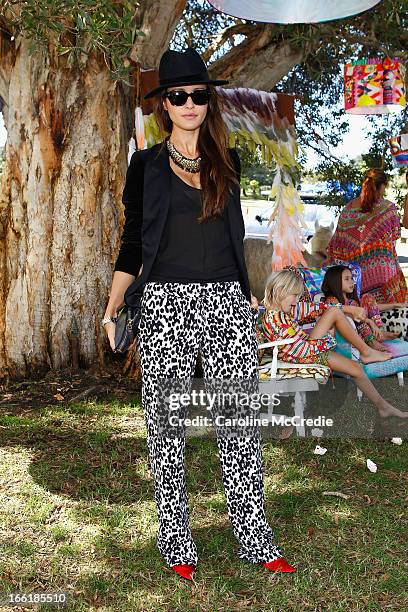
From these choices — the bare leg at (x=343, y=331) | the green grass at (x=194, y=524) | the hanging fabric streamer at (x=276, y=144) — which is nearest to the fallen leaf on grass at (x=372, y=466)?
the green grass at (x=194, y=524)

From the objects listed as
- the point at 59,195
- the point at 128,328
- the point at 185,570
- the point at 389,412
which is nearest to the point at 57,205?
the point at 59,195

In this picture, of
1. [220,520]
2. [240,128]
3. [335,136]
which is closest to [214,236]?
[220,520]

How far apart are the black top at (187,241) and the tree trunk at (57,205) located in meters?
3.34

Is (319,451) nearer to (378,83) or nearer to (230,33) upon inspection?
(378,83)

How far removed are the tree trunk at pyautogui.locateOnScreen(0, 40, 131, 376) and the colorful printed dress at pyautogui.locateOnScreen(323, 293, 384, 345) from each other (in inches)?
76.0

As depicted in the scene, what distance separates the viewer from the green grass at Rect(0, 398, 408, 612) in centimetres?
308

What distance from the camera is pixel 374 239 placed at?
6.87 meters

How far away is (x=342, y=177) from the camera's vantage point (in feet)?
29.5

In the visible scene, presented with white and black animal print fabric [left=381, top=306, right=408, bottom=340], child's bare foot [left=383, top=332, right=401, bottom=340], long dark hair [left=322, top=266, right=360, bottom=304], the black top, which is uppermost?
the black top

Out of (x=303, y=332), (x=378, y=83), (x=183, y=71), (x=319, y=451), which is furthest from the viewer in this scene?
(x=378, y=83)

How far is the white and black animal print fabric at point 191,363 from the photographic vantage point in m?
2.98

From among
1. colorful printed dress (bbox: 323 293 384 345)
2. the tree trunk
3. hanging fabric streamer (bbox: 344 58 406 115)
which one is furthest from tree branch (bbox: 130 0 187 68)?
colorful printed dress (bbox: 323 293 384 345)

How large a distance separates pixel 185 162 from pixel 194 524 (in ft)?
5.72

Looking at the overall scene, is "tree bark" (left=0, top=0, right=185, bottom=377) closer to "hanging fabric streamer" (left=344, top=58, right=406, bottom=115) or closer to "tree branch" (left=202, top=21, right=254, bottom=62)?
"tree branch" (left=202, top=21, right=254, bottom=62)
